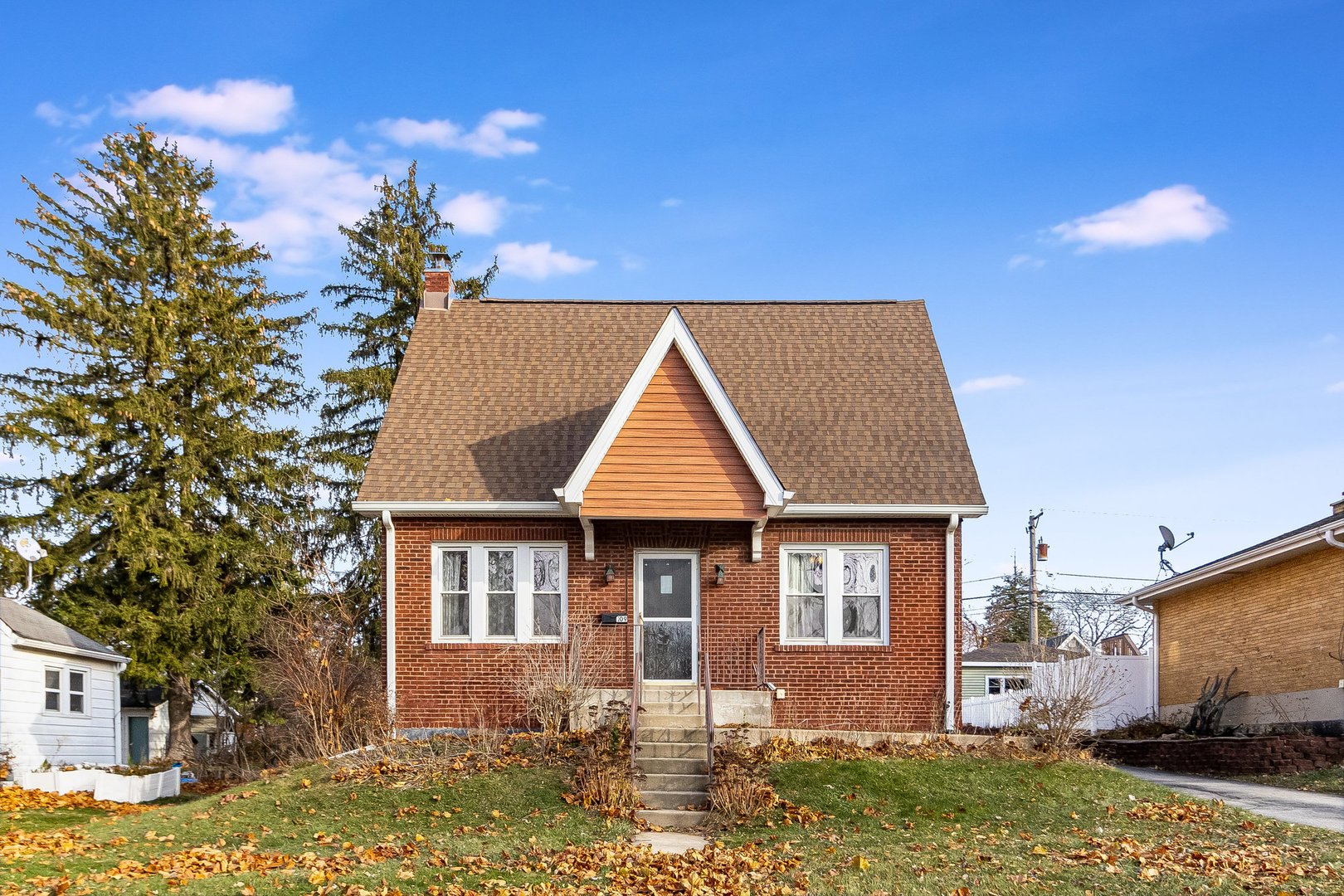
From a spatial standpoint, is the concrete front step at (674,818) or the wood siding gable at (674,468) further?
the wood siding gable at (674,468)

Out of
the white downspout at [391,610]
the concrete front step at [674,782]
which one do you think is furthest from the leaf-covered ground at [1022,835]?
the white downspout at [391,610]

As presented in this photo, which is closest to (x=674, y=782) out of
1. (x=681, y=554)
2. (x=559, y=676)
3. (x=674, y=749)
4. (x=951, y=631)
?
(x=674, y=749)

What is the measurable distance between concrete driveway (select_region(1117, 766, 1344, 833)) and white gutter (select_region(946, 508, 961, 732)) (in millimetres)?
3309

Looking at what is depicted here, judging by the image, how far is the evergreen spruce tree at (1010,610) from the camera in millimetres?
62188

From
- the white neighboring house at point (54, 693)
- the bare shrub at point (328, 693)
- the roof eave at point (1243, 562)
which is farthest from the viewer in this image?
the white neighboring house at point (54, 693)

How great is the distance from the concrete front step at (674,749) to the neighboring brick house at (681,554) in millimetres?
1794

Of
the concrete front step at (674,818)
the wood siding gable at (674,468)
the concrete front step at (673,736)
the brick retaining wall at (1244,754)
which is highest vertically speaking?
the wood siding gable at (674,468)

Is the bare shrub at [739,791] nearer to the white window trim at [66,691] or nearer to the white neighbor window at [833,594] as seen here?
the white neighbor window at [833,594]

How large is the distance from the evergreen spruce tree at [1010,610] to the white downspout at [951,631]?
1822 inches

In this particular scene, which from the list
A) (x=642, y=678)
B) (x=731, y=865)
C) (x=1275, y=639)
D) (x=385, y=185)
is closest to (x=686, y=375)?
(x=642, y=678)

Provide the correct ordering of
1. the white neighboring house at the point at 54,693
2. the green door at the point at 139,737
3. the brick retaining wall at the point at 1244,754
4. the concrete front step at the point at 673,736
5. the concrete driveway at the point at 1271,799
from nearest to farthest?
the concrete driveway at the point at 1271,799 < the concrete front step at the point at 673,736 < the brick retaining wall at the point at 1244,754 < the white neighboring house at the point at 54,693 < the green door at the point at 139,737

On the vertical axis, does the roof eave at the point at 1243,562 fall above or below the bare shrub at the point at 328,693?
above

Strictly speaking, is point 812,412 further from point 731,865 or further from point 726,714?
point 731,865

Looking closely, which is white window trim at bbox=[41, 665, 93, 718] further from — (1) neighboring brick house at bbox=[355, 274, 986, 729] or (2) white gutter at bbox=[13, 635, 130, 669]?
(1) neighboring brick house at bbox=[355, 274, 986, 729]
